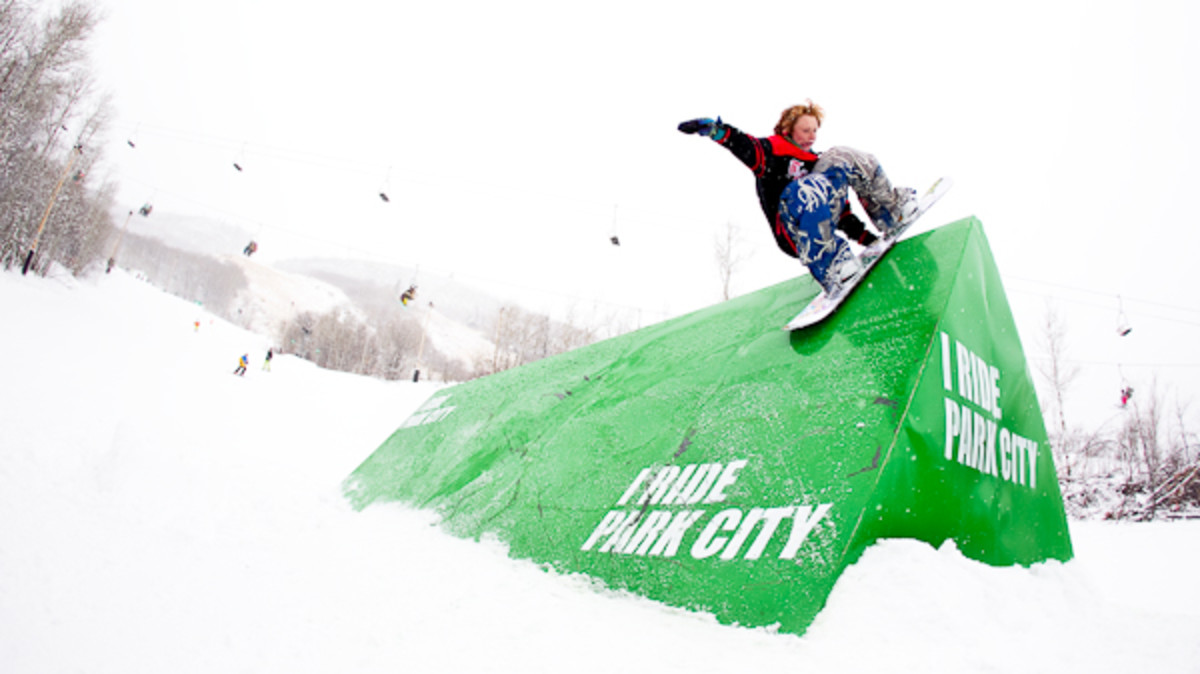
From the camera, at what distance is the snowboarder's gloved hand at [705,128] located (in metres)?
2.45

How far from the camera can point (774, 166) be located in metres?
2.72

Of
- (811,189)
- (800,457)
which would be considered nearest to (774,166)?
(811,189)

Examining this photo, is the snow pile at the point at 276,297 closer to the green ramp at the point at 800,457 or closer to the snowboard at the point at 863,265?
the green ramp at the point at 800,457

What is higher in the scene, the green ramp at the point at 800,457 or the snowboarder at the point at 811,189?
the snowboarder at the point at 811,189

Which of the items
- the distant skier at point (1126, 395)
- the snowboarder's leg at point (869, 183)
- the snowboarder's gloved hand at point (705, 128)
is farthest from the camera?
the distant skier at point (1126, 395)

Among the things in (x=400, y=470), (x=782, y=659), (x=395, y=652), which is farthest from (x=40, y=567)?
(x=400, y=470)

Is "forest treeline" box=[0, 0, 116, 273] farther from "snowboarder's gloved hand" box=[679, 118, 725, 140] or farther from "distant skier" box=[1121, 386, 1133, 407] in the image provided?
"distant skier" box=[1121, 386, 1133, 407]

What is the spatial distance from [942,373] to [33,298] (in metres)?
27.9

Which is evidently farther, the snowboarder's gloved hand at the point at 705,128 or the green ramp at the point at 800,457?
the snowboarder's gloved hand at the point at 705,128

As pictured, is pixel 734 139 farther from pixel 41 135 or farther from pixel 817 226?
pixel 41 135

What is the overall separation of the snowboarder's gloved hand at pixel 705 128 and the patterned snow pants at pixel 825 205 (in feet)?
1.34

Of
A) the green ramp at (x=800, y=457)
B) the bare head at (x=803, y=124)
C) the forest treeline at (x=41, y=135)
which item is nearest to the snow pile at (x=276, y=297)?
the forest treeline at (x=41, y=135)

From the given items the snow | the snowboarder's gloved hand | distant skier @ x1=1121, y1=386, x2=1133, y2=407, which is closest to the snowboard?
the snowboarder's gloved hand

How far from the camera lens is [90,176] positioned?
31344mm
